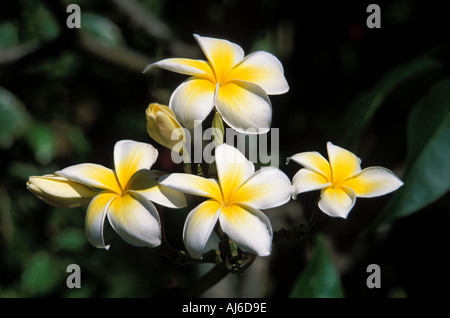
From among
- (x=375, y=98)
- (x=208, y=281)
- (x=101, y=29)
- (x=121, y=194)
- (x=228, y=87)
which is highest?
(x=101, y=29)

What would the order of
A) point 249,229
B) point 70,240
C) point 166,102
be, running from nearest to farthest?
point 249,229 → point 166,102 → point 70,240

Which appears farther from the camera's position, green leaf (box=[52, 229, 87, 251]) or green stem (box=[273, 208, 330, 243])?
green leaf (box=[52, 229, 87, 251])

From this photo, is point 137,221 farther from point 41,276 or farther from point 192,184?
point 41,276

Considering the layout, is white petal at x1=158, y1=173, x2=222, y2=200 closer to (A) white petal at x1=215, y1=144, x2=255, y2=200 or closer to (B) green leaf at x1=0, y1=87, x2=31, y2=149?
(A) white petal at x1=215, y1=144, x2=255, y2=200

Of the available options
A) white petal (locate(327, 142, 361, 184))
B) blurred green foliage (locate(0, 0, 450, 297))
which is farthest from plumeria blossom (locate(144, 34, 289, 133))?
blurred green foliage (locate(0, 0, 450, 297))

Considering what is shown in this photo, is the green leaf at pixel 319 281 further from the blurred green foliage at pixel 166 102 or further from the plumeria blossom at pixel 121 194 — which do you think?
the plumeria blossom at pixel 121 194

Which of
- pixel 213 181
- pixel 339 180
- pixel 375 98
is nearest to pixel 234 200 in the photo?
pixel 213 181
